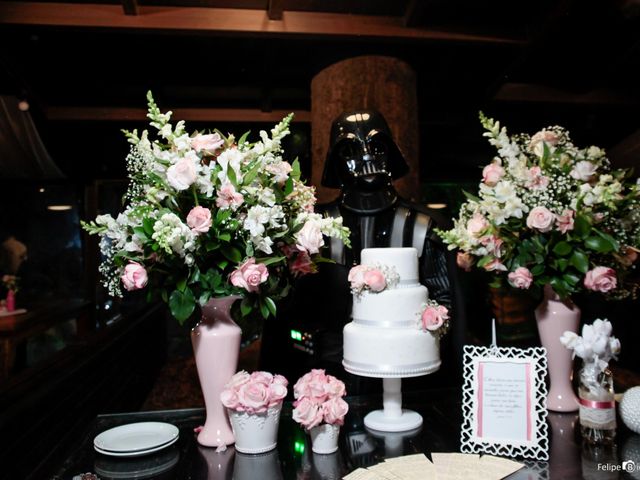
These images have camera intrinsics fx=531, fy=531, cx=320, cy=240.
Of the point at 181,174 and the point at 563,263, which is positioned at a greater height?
the point at 181,174

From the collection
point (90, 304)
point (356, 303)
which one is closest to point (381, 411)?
point (356, 303)

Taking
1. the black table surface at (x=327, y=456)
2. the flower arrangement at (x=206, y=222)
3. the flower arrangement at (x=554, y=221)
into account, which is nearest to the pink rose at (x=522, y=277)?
the flower arrangement at (x=554, y=221)

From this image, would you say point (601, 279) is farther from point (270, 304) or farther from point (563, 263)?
point (270, 304)

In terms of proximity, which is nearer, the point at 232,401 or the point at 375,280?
the point at 232,401

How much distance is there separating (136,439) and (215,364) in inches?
11.0

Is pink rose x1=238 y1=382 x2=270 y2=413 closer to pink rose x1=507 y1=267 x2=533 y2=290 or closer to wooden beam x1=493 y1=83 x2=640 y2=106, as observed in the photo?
pink rose x1=507 y1=267 x2=533 y2=290

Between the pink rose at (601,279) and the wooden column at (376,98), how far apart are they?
5.50 ft

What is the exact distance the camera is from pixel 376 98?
3.11m

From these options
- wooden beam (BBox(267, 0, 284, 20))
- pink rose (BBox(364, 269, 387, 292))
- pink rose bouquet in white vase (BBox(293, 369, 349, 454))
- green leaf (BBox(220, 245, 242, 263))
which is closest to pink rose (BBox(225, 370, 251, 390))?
pink rose bouquet in white vase (BBox(293, 369, 349, 454))

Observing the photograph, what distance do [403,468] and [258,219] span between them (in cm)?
66


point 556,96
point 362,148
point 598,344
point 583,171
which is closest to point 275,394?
point 598,344

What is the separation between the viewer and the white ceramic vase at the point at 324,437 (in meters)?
1.26

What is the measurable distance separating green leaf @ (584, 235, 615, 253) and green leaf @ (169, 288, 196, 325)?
111 cm

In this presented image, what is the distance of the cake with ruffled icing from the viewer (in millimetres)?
1389
